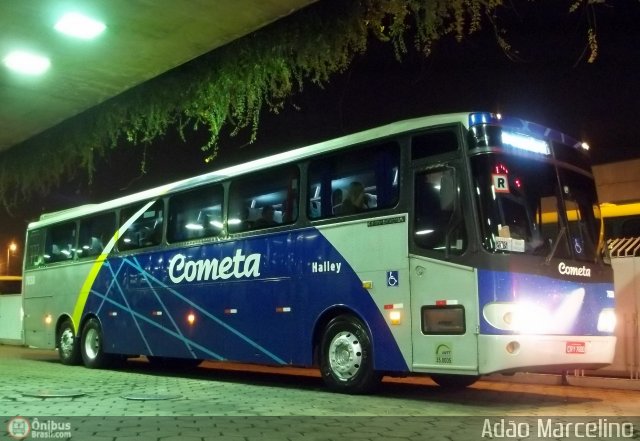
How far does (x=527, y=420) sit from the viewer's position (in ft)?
24.1

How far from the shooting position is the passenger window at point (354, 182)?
9509mm

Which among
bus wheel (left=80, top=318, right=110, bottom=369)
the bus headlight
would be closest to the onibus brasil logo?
the bus headlight

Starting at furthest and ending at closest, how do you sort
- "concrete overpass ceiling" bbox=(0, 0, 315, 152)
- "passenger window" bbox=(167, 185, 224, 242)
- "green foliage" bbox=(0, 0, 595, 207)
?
"passenger window" bbox=(167, 185, 224, 242)
"concrete overpass ceiling" bbox=(0, 0, 315, 152)
"green foliage" bbox=(0, 0, 595, 207)

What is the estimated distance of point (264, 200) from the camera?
→ 11.4 metres

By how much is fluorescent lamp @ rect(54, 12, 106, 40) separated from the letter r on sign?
16.3 ft

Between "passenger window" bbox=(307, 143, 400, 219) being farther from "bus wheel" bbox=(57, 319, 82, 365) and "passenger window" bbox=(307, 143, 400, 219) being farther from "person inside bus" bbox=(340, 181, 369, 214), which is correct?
"bus wheel" bbox=(57, 319, 82, 365)

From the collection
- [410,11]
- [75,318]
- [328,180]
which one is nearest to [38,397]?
[328,180]

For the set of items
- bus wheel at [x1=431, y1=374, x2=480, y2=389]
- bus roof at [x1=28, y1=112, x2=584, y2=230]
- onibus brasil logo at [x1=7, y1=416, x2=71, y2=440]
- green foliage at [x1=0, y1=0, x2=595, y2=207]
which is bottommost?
onibus brasil logo at [x1=7, y1=416, x2=71, y2=440]

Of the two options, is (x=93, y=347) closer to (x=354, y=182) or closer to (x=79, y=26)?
(x=354, y=182)

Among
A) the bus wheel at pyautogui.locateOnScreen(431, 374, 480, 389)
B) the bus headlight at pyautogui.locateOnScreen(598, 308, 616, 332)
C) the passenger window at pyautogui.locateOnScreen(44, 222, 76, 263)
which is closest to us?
the bus headlight at pyautogui.locateOnScreen(598, 308, 616, 332)

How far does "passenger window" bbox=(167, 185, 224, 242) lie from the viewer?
12.4 meters

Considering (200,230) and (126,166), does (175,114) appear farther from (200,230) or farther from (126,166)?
(126,166)

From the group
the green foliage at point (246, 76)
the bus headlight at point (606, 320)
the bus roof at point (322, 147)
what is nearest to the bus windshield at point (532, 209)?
the bus roof at point (322, 147)

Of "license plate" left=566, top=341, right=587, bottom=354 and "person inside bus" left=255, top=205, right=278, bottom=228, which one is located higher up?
"person inside bus" left=255, top=205, right=278, bottom=228
